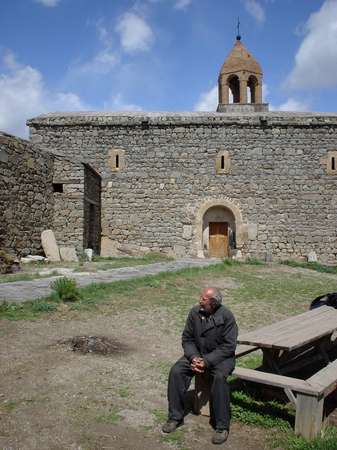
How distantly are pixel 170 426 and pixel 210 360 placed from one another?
1.99 feet

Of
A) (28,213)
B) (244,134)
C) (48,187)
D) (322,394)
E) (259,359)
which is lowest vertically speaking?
(259,359)

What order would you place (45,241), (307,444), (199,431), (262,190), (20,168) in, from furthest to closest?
(262,190) → (45,241) → (20,168) → (199,431) → (307,444)

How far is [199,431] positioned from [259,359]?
74.8 inches

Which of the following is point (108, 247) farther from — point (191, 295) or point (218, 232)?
point (191, 295)

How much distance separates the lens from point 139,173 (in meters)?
15.8

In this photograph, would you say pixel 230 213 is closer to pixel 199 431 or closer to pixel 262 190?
pixel 262 190

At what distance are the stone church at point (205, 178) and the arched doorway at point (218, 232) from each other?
0.23 feet

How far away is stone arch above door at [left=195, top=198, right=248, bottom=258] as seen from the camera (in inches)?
615

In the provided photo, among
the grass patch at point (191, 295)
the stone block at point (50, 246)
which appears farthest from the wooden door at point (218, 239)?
the stone block at point (50, 246)

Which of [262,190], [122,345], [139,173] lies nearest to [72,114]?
[139,173]

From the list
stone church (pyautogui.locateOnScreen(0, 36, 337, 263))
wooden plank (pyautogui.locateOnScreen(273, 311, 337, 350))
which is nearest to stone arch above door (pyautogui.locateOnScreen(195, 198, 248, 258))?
stone church (pyautogui.locateOnScreen(0, 36, 337, 263))

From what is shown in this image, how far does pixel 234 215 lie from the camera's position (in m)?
15.7

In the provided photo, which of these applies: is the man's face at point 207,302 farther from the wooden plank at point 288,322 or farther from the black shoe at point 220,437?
the black shoe at point 220,437

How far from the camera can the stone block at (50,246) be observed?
12516mm
